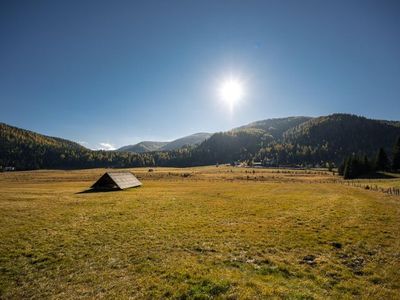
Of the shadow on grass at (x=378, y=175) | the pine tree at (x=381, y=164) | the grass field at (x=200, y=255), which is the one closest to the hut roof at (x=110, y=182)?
the grass field at (x=200, y=255)

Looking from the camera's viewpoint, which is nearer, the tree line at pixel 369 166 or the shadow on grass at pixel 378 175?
the shadow on grass at pixel 378 175

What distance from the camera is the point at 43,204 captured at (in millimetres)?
34219

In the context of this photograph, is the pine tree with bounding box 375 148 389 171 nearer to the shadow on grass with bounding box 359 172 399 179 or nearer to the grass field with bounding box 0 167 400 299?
the shadow on grass with bounding box 359 172 399 179

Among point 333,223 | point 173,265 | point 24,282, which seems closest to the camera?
point 24,282

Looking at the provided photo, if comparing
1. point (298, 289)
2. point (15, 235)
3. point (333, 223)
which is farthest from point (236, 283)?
point (15, 235)

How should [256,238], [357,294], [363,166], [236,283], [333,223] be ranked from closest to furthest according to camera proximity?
1. [357,294]
2. [236,283]
3. [256,238]
4. [333,223]
5. [363,166]

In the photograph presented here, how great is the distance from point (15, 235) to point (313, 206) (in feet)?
114

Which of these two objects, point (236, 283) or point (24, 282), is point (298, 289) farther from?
point (24, 282)

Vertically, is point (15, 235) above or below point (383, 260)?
above

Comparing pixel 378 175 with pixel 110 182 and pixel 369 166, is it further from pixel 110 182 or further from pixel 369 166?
pixel 110 182

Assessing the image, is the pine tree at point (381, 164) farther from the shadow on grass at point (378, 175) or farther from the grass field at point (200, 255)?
the grass field at point (200, 255)

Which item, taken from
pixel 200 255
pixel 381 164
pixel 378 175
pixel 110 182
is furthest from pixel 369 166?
pixel 200 255

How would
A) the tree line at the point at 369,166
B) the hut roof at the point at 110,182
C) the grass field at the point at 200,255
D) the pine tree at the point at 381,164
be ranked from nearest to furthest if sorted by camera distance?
1. the grass field at the point at 200,255
2. the hut roof at the point at 110,182
3. the tree line at the point at 369,166
4. the pine tree at the point at 381,164

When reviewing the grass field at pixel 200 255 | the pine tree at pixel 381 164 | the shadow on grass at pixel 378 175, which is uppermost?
the pine tree at pixel 381 164
